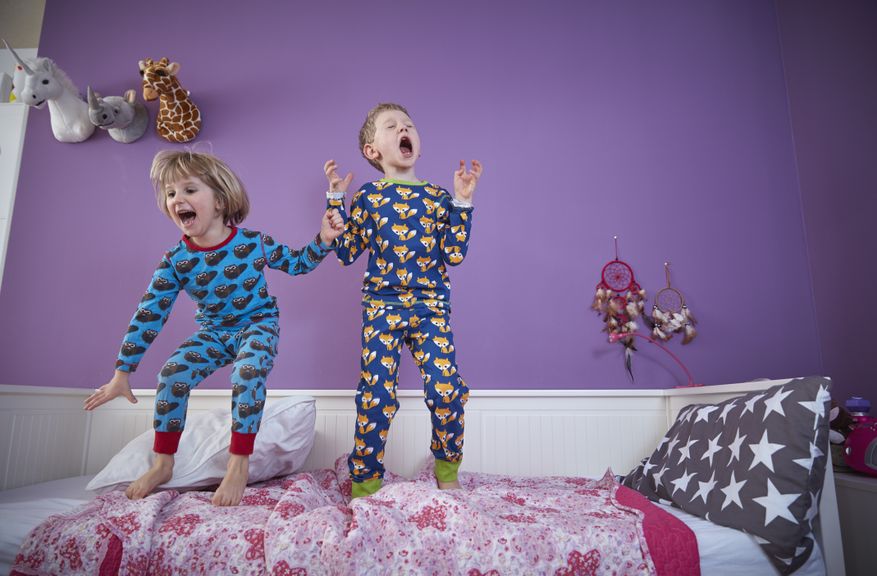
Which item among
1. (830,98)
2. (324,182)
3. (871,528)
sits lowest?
(871,528)

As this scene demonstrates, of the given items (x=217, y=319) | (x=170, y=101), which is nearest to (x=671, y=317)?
(x=217, y=319)

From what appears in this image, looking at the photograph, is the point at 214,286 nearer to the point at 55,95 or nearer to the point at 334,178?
the point at 334,178

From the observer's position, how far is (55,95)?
221cm

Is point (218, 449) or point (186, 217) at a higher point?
point (186, 217)

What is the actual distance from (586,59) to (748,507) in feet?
6.31

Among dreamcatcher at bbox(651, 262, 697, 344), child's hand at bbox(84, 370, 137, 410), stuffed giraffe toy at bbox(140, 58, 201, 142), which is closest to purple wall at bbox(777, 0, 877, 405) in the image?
dreamcatcher at bbox(651, 262, 697, 344)

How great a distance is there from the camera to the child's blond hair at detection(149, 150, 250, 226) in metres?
1.55

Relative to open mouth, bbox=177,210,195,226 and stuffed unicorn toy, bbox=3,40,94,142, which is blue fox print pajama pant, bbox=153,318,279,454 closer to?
open mouth, bbox=177,210,195,226

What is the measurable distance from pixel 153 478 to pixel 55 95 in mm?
1780

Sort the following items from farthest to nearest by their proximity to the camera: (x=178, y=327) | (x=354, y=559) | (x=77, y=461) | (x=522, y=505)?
(x=178, y=327) < (x=77, y=461) < (x=522, y=505) < (x=354, y=559)

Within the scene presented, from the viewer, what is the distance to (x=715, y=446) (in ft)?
4.56

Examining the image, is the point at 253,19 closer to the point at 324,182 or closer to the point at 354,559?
the point at 324,182

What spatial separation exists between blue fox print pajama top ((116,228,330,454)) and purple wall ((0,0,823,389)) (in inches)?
22.1

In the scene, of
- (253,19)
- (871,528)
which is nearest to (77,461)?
(253,19)
